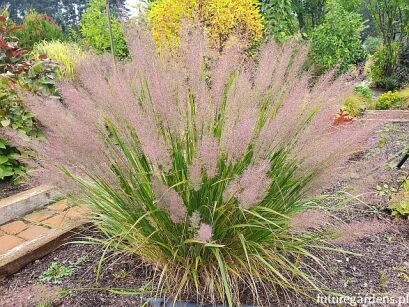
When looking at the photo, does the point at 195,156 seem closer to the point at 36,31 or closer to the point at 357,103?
the point at 357,103

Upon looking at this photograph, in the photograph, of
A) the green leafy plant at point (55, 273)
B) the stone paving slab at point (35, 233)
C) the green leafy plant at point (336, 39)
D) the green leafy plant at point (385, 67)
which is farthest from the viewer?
the green leafy plant at point (385, 67)

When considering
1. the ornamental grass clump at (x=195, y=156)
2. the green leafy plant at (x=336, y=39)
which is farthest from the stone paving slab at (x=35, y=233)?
the green leafy plant at (x=336, y=39)

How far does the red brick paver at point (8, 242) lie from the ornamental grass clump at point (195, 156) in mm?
815

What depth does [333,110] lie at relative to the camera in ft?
4.94

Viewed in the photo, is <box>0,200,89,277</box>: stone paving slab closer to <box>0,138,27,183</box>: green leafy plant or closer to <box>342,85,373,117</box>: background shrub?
<box>0,138,27,183</box>: green leafy plant

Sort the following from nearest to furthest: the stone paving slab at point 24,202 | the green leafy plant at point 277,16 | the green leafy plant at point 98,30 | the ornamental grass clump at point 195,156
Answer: the ornamental grass clump at point 195,156 < the stone paving slab at point 24,202 < the green leafy plant at point 277,16 < the green leafy plant at point 98,30

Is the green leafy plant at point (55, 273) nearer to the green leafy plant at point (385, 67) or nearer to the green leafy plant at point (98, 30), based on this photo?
the green leafy plant at point (98, 30)

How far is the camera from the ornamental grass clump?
135 cm

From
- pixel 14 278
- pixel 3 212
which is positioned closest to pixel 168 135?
pixel 14 278

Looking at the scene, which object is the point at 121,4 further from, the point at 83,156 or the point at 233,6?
the point at 233,6

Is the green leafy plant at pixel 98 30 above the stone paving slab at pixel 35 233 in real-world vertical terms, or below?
above

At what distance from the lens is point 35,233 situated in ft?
7.47

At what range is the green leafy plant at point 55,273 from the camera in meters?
1.75

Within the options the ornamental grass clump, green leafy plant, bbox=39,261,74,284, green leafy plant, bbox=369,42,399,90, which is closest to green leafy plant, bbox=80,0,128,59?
green leafy plant, bbox=369,42,399,90
